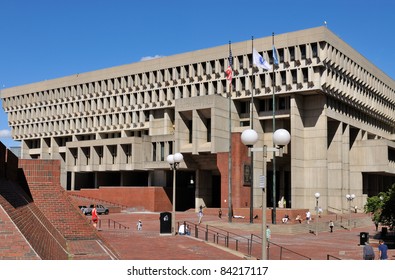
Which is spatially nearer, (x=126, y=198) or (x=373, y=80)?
(x=126, y=198)

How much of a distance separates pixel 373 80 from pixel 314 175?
23455mm

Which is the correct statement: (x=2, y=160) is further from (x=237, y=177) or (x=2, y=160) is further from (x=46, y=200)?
(x=237, y=177)

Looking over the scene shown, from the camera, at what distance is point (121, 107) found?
267 ft

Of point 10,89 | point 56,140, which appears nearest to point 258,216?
point 56,140

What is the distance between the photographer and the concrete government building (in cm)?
6228

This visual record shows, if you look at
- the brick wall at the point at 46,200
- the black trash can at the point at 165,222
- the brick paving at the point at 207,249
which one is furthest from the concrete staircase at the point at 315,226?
the brick wall at the point at 46,200

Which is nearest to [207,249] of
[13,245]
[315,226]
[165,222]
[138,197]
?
[165,222]

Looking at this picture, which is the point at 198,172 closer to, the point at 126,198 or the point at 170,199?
the point at 170,199

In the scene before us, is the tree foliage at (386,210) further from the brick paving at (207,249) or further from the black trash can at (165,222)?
the black trash can at (165,222)

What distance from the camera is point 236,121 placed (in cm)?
6744

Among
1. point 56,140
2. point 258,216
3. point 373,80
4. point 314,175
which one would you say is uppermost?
point 373,80

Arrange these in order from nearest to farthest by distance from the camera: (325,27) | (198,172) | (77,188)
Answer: (325,27), (198,172), (77,188)

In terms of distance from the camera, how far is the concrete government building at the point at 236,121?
62.3 meters

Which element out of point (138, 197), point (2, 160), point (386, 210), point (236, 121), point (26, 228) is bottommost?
point (138, 197)
